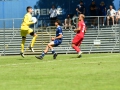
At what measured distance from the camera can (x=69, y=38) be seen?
34.1 m

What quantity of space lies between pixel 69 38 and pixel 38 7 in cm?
573

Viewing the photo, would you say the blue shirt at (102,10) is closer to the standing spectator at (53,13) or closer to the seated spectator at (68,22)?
the seated spectator at (68,22)

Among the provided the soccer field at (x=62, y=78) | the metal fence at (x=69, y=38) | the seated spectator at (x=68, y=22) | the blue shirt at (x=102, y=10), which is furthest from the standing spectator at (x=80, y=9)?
the soccer field at (x=62, y=78)

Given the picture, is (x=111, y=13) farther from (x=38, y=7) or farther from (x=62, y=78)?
(x=62, y=78)

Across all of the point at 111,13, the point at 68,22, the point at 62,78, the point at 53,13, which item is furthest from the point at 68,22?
the point at 62,78

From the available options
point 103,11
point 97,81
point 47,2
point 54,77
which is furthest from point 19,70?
point 47,2

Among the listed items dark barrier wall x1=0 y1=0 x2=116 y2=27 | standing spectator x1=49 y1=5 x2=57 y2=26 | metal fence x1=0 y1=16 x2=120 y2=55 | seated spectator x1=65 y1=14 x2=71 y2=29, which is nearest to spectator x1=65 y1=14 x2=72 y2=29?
seated spectator x1=65 y1=14 x2=71 y2=29

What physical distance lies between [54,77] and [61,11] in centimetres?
2313

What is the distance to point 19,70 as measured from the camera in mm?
17641

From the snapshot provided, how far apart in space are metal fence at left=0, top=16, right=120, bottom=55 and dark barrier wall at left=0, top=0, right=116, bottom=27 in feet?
10.4

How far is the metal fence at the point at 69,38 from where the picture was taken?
109 feet

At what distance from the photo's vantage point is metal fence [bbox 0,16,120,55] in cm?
3316

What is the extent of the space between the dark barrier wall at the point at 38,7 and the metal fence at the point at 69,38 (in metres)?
3.16

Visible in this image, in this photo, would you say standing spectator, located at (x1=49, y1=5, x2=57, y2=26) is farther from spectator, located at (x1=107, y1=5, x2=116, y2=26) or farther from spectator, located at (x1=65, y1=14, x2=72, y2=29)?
spectator, located at (x1=107, y1=5, x2=116, y2=26)
